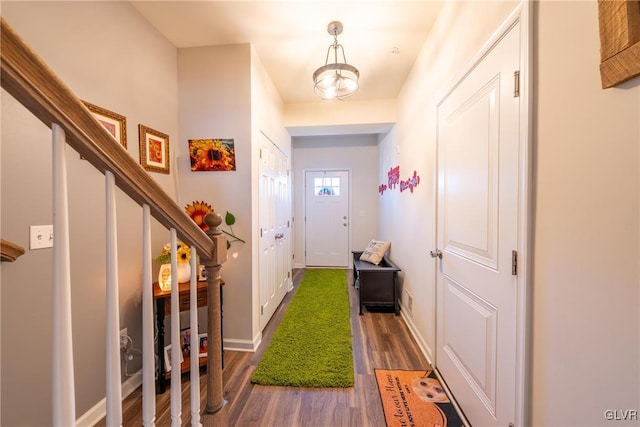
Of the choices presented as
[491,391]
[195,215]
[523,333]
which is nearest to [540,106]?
[523,333]

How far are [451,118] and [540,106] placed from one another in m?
0.70

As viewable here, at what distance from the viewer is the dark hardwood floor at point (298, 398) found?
57.0 inches

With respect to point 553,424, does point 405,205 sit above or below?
above

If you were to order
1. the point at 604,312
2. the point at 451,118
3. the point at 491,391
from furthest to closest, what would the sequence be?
1. the point at 451,118
2. the point at 491,391
3. the point at 604,312

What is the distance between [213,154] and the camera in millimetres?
2131

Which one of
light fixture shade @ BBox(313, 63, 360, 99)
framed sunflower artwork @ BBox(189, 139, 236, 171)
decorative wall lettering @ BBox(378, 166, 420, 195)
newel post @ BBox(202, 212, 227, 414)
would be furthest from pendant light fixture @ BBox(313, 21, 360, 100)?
newel post @ BBox(202, 212, 227, 414)

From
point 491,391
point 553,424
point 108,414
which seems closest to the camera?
point 108,414

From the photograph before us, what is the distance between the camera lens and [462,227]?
4.83 feet

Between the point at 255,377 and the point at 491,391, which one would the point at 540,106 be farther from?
the point at 255,377

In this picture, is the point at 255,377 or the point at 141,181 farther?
the point at 255,377

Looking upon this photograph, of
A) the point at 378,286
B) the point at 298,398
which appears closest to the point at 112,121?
the point at 298,398

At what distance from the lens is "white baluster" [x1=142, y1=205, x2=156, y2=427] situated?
0.68 metres

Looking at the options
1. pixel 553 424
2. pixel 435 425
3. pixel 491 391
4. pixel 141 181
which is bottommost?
pixel 435 425

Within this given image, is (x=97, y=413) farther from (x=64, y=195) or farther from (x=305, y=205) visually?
(x=305, y=205)
